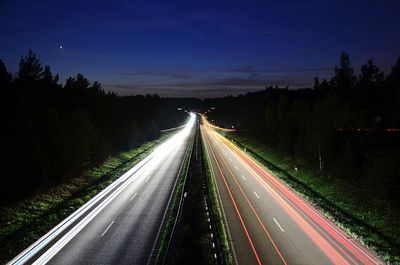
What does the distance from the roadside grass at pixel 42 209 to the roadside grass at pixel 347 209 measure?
24604 millimetres

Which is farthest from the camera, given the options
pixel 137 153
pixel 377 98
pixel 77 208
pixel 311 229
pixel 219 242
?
pixel 377 98

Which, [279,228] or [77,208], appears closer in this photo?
[279,228]

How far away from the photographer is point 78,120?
173 feet

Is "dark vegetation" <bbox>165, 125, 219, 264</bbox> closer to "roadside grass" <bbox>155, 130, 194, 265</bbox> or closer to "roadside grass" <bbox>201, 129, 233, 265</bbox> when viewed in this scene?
"roadside grass" <bbox>155, 130, 194, 265</bbox>

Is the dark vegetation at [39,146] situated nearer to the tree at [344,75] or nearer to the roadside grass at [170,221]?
the roadside grass at [170,221]

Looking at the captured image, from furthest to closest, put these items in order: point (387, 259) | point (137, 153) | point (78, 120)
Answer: point (137, 153) → point (78, 120) → point (387, 259)

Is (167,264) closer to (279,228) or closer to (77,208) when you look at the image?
(279,228)

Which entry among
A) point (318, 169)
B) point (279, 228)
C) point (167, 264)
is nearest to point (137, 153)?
point (318, 169)

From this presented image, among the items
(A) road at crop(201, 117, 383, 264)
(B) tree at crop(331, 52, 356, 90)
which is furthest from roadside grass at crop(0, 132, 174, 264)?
(B) tree at crop(331, 52, 356, 90)

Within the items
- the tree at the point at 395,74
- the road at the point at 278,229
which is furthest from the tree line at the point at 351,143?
the tree at the point at 395,74

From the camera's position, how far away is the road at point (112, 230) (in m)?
23.8

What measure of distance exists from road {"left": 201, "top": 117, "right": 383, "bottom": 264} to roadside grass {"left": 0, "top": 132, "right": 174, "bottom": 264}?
15.2 m

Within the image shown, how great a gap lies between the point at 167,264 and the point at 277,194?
73.2 feet

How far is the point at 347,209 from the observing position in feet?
119
